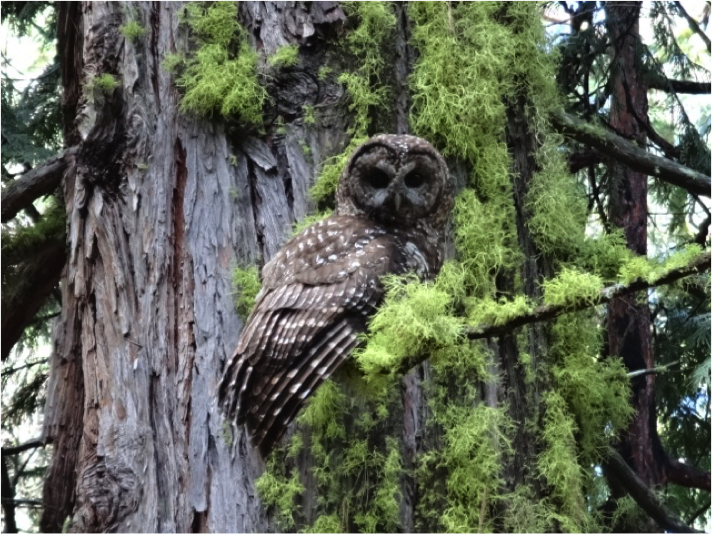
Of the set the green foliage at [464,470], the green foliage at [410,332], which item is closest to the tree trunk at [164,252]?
the green foliage at [464,470]

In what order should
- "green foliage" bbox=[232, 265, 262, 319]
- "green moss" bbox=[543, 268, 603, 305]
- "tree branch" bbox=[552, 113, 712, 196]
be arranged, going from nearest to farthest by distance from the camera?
"green moss" bbox=[543, 268, 603, 305] → "green foliage" bbox=[232, 265, 262, 319] → "tree branch" bbox=[552, 113, 712, 196]

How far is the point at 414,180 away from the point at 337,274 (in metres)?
0.46

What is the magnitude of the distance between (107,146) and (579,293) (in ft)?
5.44

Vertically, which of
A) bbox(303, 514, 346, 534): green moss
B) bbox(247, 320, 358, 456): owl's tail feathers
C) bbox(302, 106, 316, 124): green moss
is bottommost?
bbox(303, 514, 346, 534): green moss

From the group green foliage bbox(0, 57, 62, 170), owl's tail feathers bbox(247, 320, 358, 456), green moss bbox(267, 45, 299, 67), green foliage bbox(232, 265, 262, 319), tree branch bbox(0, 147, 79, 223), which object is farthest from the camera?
green foliage bbox(0, 57, 62, 170)

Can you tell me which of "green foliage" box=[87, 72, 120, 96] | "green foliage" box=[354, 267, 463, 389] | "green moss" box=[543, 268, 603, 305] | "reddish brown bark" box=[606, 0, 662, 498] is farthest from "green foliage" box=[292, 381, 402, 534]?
"reddish brown bark" box=[606, 0, 662, 498]

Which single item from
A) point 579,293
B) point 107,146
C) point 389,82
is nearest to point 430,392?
point 579,293

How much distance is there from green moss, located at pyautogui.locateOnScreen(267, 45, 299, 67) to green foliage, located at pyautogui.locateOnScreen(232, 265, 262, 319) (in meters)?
0.73

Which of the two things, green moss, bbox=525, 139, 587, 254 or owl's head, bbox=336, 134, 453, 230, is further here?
green moss, bbox=525, 139, 587, 254

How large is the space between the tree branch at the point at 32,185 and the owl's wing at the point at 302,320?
1.05 meters

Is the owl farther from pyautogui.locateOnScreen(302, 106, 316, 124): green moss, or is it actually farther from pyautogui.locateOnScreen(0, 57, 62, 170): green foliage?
pyautogui.locateOnScreen(0, 57, 62, 170): green foliage

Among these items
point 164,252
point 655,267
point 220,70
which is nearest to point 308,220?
point 164,252

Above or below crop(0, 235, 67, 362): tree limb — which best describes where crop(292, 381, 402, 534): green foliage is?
below

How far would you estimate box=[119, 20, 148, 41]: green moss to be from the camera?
3.08 m
